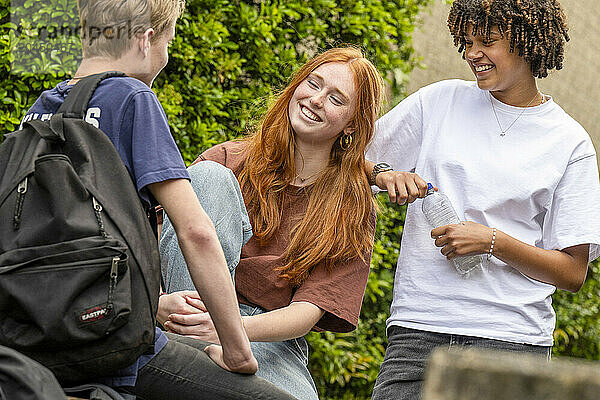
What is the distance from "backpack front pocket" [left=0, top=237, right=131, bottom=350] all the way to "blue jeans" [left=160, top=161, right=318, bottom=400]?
25.9 inches

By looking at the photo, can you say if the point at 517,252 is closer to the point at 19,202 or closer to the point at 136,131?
the point at 136,131

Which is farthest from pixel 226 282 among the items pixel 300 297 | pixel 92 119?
pixel 300 297

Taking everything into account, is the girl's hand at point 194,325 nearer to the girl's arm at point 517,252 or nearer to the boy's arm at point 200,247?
the boy's arm at point 200,247

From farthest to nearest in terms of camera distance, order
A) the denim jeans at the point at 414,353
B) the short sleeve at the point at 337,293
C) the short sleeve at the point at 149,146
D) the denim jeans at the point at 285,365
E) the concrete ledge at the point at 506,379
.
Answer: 1. the denim jeans at the point at 414,353
2. the short sleeve at the point at 337,293
3. the denim jeans at the point at 285,365
4. the short sleeve at the point at 149,146
5. the concrete ledge at the point at 506,379

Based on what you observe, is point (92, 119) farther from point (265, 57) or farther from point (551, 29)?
point (265, 57)

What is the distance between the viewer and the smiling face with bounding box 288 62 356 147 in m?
2.71

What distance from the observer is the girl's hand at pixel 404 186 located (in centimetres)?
257

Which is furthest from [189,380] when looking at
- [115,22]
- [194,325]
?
[115,22]

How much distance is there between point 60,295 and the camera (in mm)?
1584

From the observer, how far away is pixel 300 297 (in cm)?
248

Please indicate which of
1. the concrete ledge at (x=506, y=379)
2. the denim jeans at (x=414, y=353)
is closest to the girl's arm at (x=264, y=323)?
the denim jeans at (x=414, y=353)

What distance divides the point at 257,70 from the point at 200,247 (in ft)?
8.14

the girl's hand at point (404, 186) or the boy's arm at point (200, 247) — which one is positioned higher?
the boy's arm at point (200, 247)

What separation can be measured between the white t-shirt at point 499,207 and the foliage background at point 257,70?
936mm
